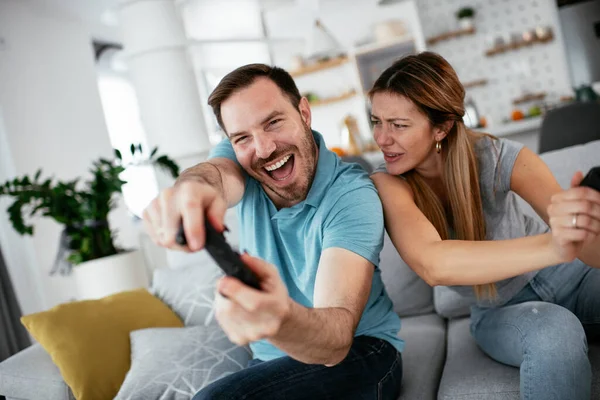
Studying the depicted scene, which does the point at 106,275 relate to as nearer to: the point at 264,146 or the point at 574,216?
the point at 264,146

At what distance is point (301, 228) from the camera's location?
1521mm


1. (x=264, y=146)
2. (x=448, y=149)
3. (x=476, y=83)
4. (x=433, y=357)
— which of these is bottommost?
(x=433, y=357)

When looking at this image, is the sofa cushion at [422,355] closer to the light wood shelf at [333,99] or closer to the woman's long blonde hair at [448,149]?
the woman's long blonde hair at [448,149]

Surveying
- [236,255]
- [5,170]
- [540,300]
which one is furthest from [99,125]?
[236,255]

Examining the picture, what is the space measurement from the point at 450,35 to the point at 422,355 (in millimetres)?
5484

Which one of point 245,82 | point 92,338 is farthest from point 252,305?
point 92,338

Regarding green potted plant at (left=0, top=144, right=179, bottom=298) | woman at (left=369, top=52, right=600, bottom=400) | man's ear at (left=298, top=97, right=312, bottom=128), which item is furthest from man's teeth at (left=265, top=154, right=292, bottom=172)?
green potted plant at (left=0, top=144, right=179, bottom=298)

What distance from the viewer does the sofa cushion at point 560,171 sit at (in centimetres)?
209

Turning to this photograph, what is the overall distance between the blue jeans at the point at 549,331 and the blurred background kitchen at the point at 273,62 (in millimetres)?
3040

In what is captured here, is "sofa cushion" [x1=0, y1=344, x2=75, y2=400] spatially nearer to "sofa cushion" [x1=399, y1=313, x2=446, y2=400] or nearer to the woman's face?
"sofa cushion" [x1=399, y1=313, x2=446, y2=400]

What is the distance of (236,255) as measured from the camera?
786 millimetres

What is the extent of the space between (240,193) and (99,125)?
5.08 m

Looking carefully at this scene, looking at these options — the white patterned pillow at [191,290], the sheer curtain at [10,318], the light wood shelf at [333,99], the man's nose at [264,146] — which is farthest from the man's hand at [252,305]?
the light wood shelf at [333,99]

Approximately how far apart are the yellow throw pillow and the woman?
3.63 ft
